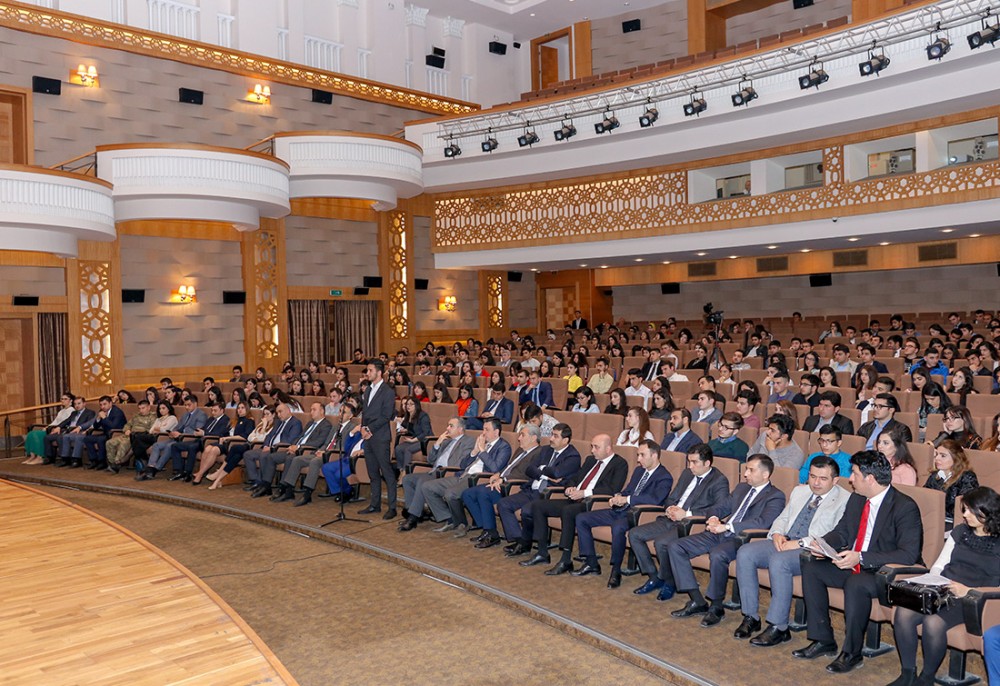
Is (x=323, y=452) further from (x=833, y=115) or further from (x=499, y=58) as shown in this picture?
(x=499, y=58)

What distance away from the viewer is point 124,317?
1220 cm

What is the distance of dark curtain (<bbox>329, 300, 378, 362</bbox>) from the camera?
1475cm

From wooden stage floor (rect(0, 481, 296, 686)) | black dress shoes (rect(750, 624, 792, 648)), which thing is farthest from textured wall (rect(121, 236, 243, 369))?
black dress shoes (rect(750, 624, 792, 648))

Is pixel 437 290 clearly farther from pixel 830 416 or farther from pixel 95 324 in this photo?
pixel 830 416

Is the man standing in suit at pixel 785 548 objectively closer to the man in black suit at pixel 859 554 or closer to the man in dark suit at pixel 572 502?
the man in black suit at pixel 859 554

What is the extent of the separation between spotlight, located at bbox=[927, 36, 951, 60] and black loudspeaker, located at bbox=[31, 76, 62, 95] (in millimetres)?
10943

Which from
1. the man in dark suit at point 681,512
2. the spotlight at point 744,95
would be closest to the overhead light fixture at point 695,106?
the spotlight at point 744,95

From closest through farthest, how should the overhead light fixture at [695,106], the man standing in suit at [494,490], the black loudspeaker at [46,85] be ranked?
1. the man standing in suit at [494,490]
2. the black loudspeaker at [46,85]
3. the overhead light fixture at [695,106]

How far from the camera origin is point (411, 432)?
714 cm

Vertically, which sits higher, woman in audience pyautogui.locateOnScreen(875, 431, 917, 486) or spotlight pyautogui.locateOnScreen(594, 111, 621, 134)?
spotlight pyautogui.locateOnScreen(594, 111, 621, 134)

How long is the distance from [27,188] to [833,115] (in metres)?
9.77

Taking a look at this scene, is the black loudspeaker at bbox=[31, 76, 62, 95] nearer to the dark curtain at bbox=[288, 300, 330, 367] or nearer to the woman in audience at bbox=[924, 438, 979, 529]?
the dark curtain at bbox=[288, 300, 330, 367]

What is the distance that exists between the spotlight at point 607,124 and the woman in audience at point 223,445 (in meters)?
6.93

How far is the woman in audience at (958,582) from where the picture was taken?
3277 millimetres
